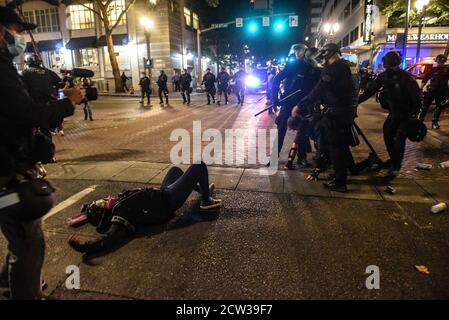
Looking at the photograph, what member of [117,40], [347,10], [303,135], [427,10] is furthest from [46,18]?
[303,135]

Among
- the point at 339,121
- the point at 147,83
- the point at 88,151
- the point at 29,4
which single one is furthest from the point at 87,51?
the point at 339,121

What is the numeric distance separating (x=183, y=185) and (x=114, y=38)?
32514 mm

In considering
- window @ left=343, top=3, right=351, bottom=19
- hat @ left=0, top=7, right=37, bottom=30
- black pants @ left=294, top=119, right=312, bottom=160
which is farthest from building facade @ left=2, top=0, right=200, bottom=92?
hat @ left=0, top=7, right=37, bottom=30

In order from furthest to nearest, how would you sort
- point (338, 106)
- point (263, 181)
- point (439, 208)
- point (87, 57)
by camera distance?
point (87, 57) < point (263, 181) < point (338, 106) < point (439, 208)

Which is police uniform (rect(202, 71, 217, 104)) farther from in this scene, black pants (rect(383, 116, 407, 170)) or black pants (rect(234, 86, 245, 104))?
black pants (rect(383, 116, 407, 170))

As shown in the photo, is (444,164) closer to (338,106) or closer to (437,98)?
(338,106)

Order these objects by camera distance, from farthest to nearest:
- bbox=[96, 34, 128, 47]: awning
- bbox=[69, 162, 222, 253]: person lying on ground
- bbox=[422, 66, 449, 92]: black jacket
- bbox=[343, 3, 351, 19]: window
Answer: bbox=[343, 3, 351, 19]: window
bbox=[96, 34, 128, 47]: awning
bbox=[422, 66, 449, 92]: black jacket
bbox=[69, 162, 222, 253]: person lying on ground

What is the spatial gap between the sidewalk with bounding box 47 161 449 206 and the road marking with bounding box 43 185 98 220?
51 centimetres

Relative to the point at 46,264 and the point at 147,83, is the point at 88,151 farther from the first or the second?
the point at 147,83

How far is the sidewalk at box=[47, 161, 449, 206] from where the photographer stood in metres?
4.75

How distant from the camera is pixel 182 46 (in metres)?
35.0

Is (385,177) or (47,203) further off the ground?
(47,203)

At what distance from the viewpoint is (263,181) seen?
5410 millimetres

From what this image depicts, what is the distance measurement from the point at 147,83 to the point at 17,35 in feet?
56.8
